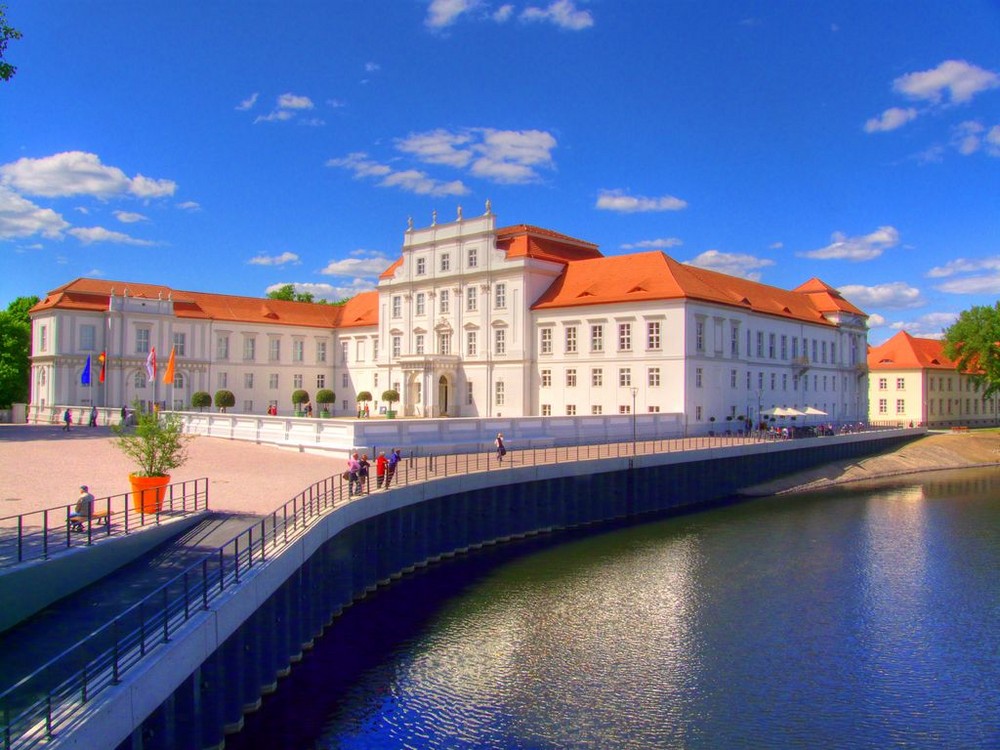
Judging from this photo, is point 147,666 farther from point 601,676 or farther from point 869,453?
point 869,453

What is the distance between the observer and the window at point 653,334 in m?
58.0

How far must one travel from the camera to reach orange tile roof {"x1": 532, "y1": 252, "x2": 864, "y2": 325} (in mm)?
58938

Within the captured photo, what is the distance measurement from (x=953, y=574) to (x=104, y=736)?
27665 mm

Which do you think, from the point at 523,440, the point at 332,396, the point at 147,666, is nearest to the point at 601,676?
the point at 147,666

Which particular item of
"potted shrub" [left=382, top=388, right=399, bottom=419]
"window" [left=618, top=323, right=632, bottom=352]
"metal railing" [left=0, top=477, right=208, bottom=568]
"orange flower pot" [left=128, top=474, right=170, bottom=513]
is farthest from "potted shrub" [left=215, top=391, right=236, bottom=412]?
"orange flower pot" [left=128, top=474, right=170, bottom=513]

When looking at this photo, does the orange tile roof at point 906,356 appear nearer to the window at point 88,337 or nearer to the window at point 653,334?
the window at point 653,334

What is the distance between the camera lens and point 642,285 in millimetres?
59812

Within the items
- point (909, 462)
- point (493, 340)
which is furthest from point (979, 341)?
point (493, 340)

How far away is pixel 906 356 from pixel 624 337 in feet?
169

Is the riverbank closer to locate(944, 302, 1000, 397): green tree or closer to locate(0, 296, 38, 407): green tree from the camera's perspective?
locate(944, 302, 1000, 397): green tree

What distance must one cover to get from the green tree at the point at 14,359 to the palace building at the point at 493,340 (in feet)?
13.2

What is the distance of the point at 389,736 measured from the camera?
53.8ft

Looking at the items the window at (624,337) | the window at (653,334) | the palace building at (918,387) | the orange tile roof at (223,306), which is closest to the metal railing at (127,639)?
the window at (653,334)

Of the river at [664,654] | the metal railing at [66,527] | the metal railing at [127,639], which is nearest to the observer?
the metal railing at [127,639]
